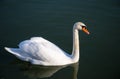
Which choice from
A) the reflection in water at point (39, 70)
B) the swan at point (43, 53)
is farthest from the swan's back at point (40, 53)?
the reflection in water at point (39, 70)

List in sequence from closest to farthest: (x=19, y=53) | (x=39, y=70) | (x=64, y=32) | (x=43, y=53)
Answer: (x=43, y=53) < (x=39, y=70) < (x=19, y=53) < (x=64, y=32)

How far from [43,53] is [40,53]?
0.08m

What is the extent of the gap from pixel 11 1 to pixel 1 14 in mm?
1300

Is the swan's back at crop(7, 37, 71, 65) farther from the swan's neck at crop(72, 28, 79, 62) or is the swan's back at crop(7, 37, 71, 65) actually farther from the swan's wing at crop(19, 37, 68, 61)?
the swan's neck at crop(72, 28, 79, 62)

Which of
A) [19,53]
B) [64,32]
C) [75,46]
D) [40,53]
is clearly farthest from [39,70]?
[64,32]

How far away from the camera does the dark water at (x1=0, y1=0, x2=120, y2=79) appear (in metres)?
9.52

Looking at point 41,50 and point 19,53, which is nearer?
point 41,50

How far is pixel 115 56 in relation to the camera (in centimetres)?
1036

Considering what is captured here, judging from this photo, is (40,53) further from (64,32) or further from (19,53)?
(64,32)

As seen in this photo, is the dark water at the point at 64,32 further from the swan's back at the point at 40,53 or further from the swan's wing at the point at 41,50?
the swan's wing at the point at 41,50

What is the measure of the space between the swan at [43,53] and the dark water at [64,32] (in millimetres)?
175

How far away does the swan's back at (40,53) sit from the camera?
9523 mm

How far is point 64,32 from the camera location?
11352mm

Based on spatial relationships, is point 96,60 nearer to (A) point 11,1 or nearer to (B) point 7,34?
(B) point 7,34
